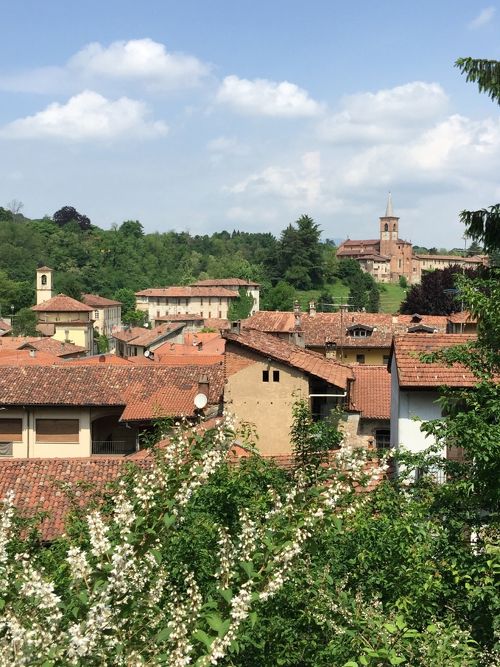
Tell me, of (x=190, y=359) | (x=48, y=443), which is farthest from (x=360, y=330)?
(x=48, y=443)

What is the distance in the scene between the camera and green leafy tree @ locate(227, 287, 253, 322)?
10611 cm

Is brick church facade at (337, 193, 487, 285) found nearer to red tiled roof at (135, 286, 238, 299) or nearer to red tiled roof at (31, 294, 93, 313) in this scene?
red tiled roof at (135, 286, 238, 299)

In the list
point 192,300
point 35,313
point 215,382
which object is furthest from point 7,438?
point 192,300

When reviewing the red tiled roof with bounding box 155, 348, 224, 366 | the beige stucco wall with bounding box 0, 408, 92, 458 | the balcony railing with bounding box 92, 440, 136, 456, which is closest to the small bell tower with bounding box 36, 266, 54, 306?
the red tiled roof with bounding box 155, 348, 224, 366

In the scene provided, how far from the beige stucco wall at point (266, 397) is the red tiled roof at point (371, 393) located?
13.8ft

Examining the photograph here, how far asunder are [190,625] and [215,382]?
79.9 feet

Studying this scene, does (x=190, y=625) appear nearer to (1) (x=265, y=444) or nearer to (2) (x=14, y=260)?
(1) (x=265, y=444)

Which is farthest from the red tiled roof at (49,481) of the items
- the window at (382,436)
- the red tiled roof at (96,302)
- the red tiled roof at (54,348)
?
the red tiled roof at (96,302)

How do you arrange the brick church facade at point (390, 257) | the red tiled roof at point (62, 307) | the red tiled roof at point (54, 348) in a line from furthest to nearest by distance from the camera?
the brick church facade at point (390, 257) → the red tiled roof at point (62, 307) → the red tiled roof at point (54, 348)

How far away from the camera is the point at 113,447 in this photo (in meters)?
30.2

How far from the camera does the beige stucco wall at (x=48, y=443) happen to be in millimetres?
29078

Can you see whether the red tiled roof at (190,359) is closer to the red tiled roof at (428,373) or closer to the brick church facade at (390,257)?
the red tiled roof at (428,373)

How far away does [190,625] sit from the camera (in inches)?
224

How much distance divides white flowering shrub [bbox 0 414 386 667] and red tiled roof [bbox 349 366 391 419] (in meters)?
20.9
